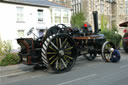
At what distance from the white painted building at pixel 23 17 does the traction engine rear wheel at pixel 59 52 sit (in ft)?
45.5

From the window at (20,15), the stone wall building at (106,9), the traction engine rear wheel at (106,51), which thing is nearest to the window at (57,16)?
the window at (20,15)

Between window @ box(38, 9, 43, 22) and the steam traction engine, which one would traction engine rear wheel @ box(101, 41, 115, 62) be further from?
window @ box(38, 9, 43, 22)

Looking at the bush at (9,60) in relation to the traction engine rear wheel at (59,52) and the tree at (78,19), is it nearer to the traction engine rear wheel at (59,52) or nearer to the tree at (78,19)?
the traction engine rear wheel at (59,52)

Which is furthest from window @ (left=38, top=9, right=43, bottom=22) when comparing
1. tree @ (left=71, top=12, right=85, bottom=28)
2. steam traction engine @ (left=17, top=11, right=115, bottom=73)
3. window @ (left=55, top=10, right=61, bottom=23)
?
steam traction engine @ (left=17, top=11, right=115, bottom=73)

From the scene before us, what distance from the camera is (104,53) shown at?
10.4 meters

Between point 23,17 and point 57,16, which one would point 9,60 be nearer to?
point 23,17

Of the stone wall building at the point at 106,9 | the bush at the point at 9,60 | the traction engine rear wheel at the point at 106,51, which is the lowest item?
the bush at the point at 9,60

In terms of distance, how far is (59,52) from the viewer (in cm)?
796

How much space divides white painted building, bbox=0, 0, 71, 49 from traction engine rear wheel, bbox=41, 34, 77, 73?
13874mm

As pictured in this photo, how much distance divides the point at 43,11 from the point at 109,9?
23.5 metres

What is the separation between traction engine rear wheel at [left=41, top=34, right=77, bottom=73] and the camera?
299 inches

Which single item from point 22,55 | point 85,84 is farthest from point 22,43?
point 85,84

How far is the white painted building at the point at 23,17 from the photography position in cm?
2097

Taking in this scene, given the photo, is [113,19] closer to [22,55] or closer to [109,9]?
[109,9]
